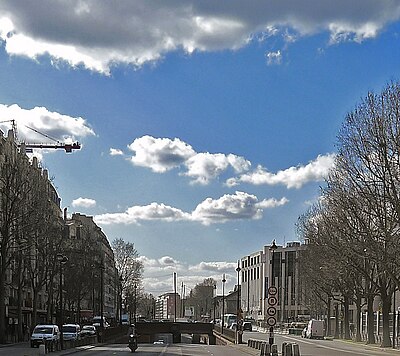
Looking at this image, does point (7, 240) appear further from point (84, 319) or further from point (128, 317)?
point (128, 317)

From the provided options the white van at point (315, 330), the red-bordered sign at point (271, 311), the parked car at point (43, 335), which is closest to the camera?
the red-bordered sign at point (271, 311)

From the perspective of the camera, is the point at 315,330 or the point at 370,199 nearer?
the point at 370,199

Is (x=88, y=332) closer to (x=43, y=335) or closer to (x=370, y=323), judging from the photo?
(x=43, y=335)

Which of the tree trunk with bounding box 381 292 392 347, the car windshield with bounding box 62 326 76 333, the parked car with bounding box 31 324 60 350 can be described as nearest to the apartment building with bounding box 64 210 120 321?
the car windshield with bounding box 62 326 76 333

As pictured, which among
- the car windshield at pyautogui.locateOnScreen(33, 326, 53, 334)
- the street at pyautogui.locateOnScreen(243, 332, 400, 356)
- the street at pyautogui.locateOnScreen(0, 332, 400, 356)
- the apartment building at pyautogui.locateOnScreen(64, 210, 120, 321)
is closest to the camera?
the street at pyautogui.locateOnScreen(0, 332, 400, 356)

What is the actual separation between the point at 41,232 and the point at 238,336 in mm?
23266

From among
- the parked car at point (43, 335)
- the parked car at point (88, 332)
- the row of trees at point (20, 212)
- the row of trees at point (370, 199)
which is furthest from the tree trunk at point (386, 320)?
the row of trees at point (20, 212)

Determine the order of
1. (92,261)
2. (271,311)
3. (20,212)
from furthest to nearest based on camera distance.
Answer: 1. (92,261)
2. (20,212)
3. (271,311)

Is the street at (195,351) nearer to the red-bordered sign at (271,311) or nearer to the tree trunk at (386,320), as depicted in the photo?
the tree trunk at (386,320)

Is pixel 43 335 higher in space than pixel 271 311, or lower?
lower

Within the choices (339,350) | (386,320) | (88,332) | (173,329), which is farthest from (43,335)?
(173,329)

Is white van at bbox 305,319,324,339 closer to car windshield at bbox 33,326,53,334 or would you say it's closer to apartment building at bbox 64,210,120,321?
apartment building at bbox 64,210,120,321

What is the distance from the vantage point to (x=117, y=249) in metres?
131

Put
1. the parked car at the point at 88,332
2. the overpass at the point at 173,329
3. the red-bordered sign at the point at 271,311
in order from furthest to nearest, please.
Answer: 1. the overpass at the point at 173,329
2. the parked car at the point at 88,332
3. the red-bordered sign at the point at 271,311
